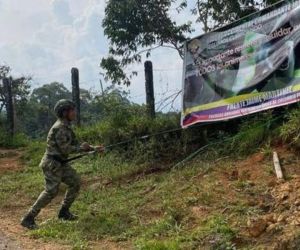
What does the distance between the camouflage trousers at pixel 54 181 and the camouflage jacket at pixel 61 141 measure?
5.3 inches

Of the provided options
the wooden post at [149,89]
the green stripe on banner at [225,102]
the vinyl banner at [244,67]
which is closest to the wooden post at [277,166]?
the vinyl banner at [244,67]

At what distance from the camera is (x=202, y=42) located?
9.80 metres

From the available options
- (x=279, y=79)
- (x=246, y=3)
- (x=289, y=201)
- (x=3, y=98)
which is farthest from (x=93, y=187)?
(x=3, y=98)

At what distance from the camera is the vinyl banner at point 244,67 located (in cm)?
799

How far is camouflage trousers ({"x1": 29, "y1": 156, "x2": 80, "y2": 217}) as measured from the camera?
7348 millimetres

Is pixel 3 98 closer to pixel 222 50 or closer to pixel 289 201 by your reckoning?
pixel 222 50

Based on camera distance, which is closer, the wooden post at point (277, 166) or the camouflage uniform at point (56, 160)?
the wooden post at point (277, 166)

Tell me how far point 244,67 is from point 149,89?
3.09 m

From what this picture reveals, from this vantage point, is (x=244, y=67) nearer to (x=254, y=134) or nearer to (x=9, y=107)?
(x=254, y=134)

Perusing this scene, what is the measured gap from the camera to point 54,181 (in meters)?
7.39

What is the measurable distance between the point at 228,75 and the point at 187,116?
1.12 meters

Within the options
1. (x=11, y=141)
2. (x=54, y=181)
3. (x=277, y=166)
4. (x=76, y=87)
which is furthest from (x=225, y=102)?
(x=11, y=141)

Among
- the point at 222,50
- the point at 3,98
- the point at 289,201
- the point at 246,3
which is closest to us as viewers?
the point at 289,201

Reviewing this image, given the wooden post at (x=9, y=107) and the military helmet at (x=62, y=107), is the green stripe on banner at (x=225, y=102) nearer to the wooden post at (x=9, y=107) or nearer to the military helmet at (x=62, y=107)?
the military helmet at (x=62, y=107)
